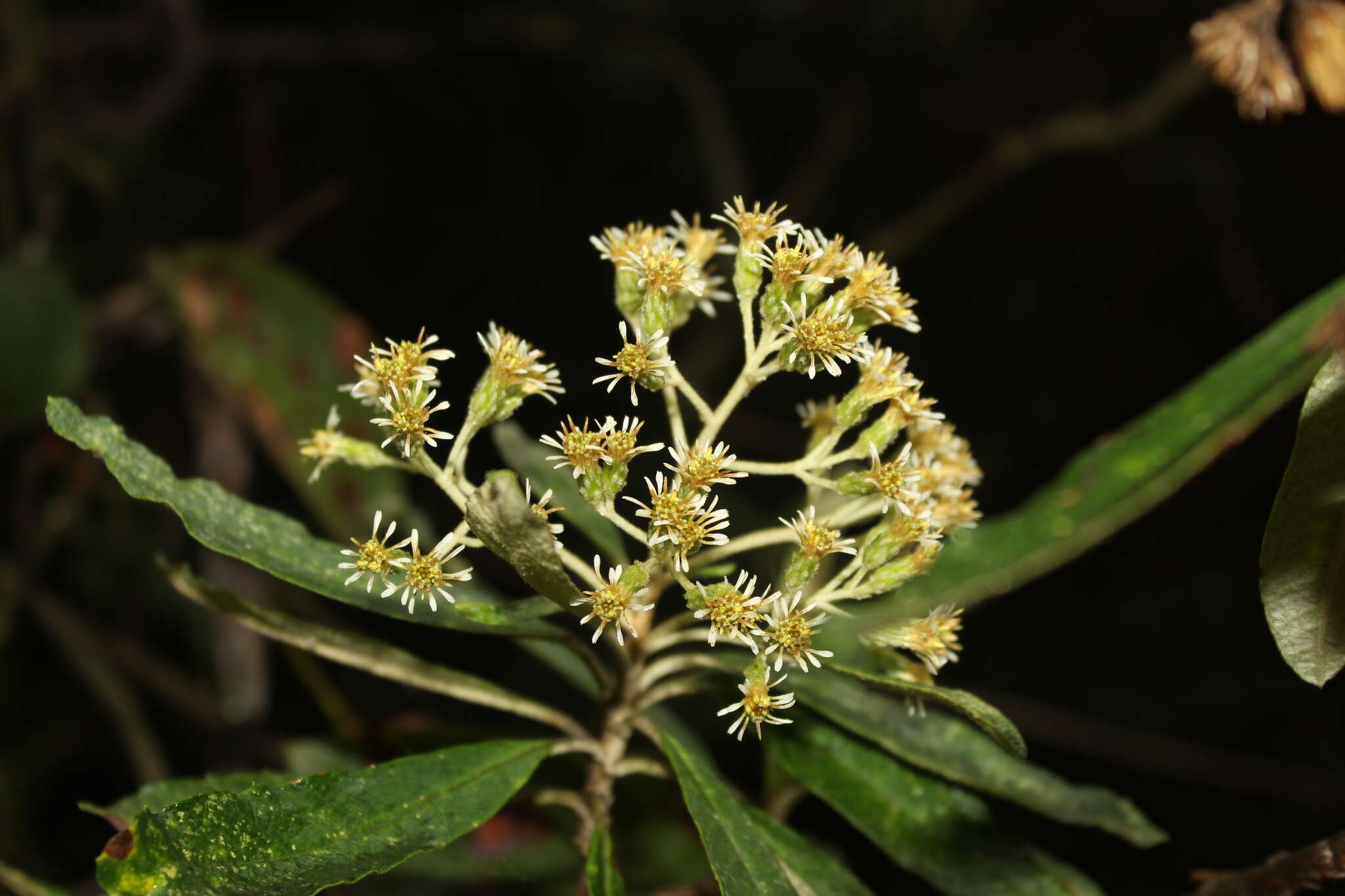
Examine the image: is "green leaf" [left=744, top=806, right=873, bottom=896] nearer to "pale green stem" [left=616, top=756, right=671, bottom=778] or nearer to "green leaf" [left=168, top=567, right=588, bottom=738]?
"pale green stem" [left=616, top=756, right=671, bottom=778]

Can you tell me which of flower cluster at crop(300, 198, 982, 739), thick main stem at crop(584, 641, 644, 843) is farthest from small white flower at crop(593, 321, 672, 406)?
thick main stem at crop(584, 641, 644, 843)

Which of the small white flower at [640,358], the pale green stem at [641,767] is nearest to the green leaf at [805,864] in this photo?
the pale green stem at [641,767]

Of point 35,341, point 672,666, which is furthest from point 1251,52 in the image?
point 35,341

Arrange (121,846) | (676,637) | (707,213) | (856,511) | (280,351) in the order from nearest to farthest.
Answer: (121,846)
(676,637)
(856,511)
(280,351)
(707,213)

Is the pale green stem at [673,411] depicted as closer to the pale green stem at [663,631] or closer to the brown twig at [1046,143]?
the pale green stem at [663,631]

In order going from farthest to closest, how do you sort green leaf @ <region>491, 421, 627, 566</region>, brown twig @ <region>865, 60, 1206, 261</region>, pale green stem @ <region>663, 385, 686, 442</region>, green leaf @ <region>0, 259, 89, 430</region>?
brown twig @ <region>865, 60, 1206, 261</region> < green leaf @ <region>0, 259, 89, 430</region> < green leaf @ <region>491, 421, 627, 566</region> < pale green stem @ <region>663, 385, 686, 442</region>

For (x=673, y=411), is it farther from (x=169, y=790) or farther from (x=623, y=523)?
(x=169, y=790)

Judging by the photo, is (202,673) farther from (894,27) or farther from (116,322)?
(894,27)
